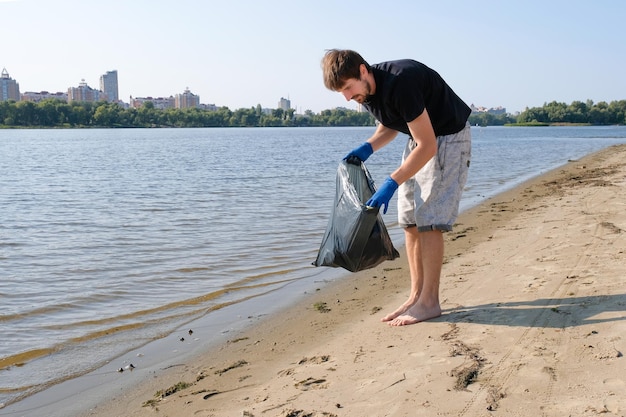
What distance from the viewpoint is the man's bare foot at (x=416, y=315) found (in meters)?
4.16

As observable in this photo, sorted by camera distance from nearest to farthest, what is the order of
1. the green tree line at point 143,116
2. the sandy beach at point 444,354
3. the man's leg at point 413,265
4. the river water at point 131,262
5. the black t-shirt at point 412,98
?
the sandy beach at point 444,354 < the black t-shirt at point 412,98 < the man's leg at point 413,265 < the river water at point 131,262 < the green tree line at point 143,116

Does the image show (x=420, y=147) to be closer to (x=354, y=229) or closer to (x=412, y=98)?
(x=412, y=98)

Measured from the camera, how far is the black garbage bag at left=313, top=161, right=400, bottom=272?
13.4 ft

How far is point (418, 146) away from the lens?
147 inches

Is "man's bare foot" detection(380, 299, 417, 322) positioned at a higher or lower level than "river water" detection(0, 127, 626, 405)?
higher

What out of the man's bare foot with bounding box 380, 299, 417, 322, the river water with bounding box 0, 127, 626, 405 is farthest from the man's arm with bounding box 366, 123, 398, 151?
the river water with bounding box 0, 127, 626, 405

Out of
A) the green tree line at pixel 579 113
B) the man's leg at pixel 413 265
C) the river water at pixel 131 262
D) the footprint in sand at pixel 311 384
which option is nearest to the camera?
the footprint in sand at pixel 311 384

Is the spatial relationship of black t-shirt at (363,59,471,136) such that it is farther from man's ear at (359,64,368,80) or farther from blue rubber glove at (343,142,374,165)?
blue rubber glove at (343,142,374,165)

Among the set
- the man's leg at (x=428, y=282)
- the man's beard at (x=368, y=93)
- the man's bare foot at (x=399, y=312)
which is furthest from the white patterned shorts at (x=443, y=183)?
the man's bare foot at (x=399, y=312)

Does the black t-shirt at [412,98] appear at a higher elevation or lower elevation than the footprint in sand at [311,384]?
higher

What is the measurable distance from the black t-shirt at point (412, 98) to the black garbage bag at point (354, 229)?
0.48m

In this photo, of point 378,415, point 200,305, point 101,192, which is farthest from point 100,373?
point 101,192

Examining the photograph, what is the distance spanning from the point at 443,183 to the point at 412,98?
66 centimetres

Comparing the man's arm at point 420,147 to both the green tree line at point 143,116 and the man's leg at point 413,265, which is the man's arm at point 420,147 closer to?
the man's leg at point 413,265
